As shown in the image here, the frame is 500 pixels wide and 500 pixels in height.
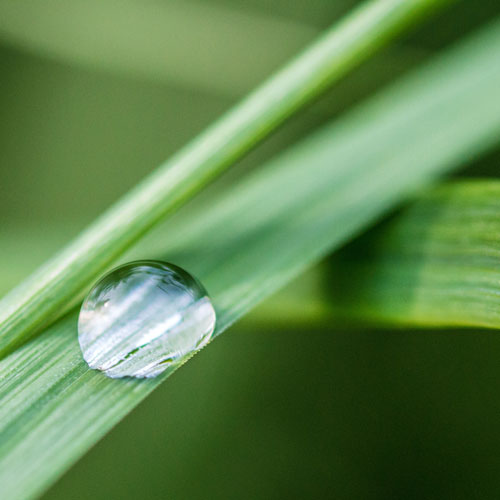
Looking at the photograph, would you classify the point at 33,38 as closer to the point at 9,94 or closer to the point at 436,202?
the point at 9,94

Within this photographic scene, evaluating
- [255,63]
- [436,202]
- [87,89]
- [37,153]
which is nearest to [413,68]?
[255,63]

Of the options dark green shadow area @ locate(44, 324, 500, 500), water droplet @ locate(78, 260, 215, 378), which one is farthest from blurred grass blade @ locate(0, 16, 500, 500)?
dark green shadow area @ locate(44, 324, 500, 500)

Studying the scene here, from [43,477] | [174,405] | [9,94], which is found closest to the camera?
[43,477]

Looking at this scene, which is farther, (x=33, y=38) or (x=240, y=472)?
(x=33, y=38)

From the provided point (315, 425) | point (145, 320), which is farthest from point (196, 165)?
point (315, 425)

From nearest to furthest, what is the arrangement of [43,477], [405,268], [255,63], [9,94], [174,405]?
[43,477] < [405,268] < [174,405] < [255,63] < [9,94]

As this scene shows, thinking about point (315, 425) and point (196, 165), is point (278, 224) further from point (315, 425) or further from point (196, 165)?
point (315, 425)
